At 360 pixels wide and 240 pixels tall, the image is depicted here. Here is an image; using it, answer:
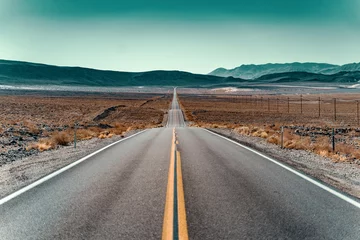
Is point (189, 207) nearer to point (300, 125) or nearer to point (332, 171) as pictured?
point (332, 171)

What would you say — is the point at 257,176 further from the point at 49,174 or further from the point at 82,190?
the point at 49,174

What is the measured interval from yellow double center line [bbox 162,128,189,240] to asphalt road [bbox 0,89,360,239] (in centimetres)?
10

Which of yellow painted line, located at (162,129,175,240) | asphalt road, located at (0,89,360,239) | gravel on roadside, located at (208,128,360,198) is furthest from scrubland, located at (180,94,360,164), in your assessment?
yellow painted line, located at (162,129,175,240)

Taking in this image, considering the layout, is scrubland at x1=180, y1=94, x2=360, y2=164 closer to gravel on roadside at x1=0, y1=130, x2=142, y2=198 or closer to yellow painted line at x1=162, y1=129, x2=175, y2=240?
yellow painted line at x1=162, y1=129, x2=175, y2=240

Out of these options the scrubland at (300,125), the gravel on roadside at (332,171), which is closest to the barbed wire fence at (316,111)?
the scrubland at (300,125)

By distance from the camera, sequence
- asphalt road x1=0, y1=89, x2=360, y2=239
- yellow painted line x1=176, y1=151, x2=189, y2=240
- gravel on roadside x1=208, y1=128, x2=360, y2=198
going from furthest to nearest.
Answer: gravel on roadside x1=208, y1=128, x2=360, y2=198, asphalt road x1=0, y1=89, x2=360, y2=239, yellow painted line x1=176, y1=151, x2=189, y2=240

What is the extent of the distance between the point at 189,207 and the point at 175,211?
0.35 metres

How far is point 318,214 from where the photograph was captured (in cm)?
580

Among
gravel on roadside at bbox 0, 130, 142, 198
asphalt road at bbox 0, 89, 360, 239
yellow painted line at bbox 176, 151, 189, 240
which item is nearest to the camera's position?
yellow painted line at bbox 176, 151, 189, 240

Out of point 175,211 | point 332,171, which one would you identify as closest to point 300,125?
point 332,171

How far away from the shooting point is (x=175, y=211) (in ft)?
19.4

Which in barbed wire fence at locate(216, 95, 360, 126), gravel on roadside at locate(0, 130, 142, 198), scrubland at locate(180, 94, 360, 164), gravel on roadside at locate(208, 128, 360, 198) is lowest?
barbed wire fence at locate(216, 95, 360, 126)

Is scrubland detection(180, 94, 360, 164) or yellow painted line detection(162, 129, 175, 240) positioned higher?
yellow painted line detection(162, 129, 175, 240)

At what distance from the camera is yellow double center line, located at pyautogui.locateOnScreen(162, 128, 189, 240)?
4883 millimetres
